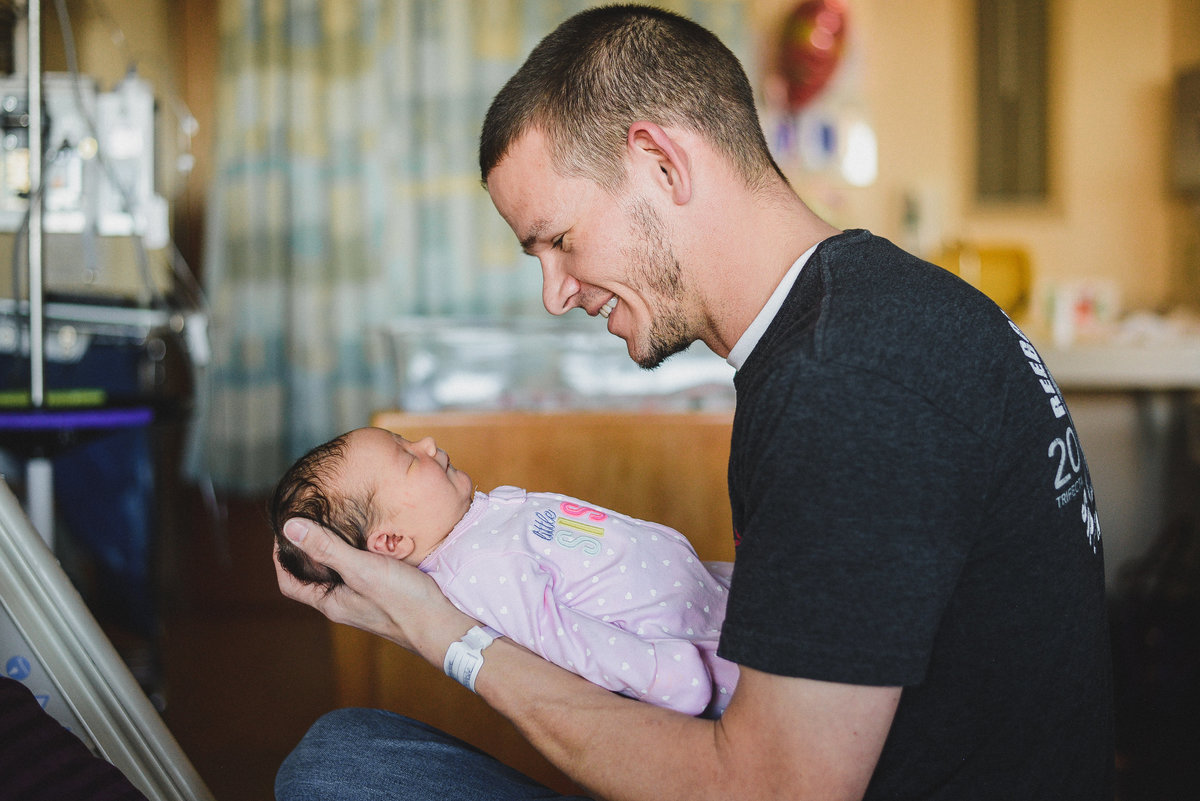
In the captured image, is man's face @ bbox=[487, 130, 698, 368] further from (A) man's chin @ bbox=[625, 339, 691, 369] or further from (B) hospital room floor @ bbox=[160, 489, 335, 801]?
(B) hospital room floor @ bbox=[160, 489, 335, 801]

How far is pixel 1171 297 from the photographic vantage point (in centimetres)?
332

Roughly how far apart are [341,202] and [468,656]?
245 cm

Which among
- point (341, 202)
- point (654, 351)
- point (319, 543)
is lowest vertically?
point (319, 543)

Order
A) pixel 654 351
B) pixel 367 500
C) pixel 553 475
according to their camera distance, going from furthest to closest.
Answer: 1. pixel 553 475
2. pixel 367 500
3. pixel 654 351

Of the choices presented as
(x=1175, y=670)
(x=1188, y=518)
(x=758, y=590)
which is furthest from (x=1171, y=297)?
(x=758, y=590)

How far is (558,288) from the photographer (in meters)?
Result: 1.04

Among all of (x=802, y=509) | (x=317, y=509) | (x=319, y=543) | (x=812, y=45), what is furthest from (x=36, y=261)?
(x=812, y=45)

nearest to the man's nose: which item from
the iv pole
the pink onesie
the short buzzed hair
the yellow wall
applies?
the short buzzed hair

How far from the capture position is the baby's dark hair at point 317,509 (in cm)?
109

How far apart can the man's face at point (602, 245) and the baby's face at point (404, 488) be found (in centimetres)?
29

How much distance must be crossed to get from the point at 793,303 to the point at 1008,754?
1.32 feet

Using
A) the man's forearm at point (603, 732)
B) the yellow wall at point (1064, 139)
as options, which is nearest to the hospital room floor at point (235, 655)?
the man's forearm at point (603, 732)

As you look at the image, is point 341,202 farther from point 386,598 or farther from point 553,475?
point 386,598

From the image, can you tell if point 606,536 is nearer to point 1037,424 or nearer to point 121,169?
point 1037,424
